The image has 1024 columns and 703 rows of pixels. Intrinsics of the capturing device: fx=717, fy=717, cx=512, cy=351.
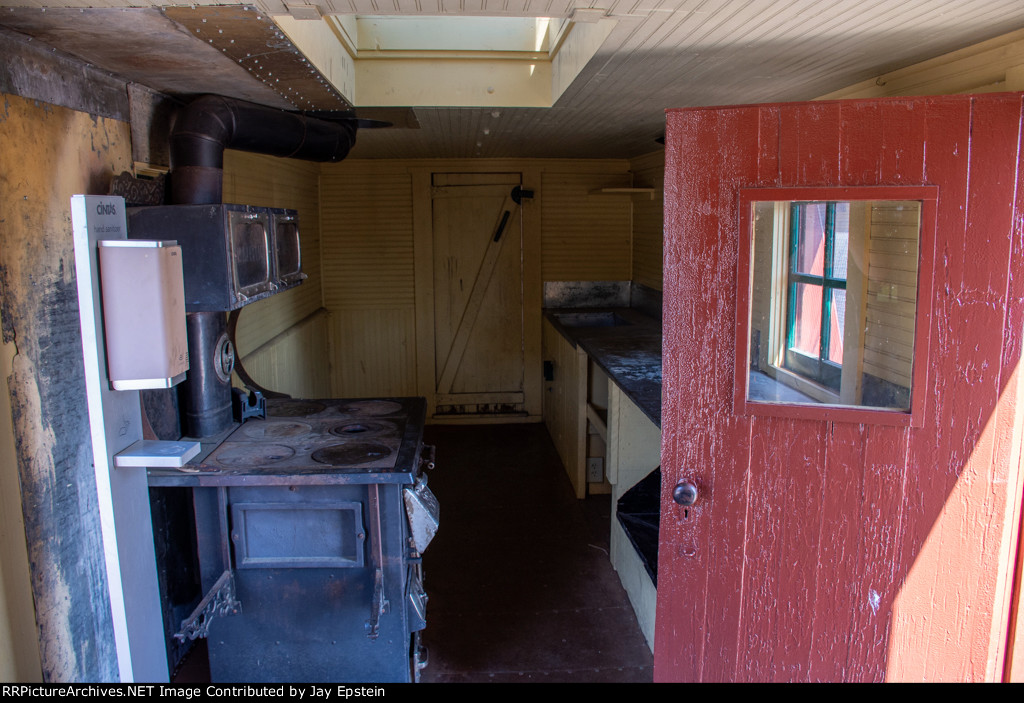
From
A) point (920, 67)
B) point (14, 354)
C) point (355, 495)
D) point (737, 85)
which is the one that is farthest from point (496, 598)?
point (920, 67)

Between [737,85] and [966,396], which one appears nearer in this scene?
[966,396]

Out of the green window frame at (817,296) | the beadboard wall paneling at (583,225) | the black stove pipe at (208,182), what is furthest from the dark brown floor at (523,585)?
the beadboard wall paneling at (583,225)

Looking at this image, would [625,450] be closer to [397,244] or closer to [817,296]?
[817,296]

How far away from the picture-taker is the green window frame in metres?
1.97

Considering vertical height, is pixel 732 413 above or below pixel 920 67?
below

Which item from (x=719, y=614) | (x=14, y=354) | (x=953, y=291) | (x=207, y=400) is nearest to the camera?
(x=953, y=291)

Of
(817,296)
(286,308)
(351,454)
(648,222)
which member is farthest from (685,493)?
(648,222)

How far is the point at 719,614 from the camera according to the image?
217 centimetres

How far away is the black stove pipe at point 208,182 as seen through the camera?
2838mm

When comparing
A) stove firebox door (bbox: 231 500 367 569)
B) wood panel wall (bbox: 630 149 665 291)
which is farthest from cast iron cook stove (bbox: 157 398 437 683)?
wood panel wall (bbox: 630 149 665 291)

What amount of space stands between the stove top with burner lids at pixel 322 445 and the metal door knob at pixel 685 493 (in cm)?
98

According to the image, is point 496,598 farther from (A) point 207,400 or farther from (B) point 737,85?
(B) point 737,85
